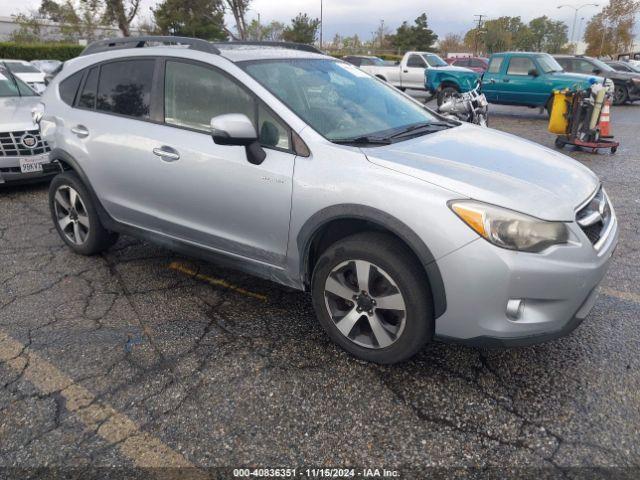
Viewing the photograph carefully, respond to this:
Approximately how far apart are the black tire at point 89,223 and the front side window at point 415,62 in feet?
55.3

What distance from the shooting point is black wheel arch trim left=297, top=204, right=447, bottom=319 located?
7.86 feet

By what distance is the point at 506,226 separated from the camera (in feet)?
7.51

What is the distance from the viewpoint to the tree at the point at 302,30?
48.2 m

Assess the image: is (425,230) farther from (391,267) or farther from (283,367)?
(283,367)

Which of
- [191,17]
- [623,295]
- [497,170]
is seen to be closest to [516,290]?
[497,170]

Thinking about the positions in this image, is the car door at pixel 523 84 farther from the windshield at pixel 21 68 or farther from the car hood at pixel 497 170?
the windshield at pixel 21 68

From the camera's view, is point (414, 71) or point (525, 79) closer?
point (525, 79)

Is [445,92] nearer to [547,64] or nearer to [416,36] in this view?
[547,64]

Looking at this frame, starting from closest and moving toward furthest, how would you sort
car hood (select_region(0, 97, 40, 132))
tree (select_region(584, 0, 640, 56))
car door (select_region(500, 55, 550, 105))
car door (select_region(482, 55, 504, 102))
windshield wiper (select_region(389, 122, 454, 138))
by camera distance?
windshield wiper (select_region(389, 122, 454, 138)), car hood (select_region(0, 97, 40, 132)), car door (select_region(500, 55, 550, 105)), car door (select_region(482, 55, 504, 102)), tree (select_region(584, 0, 640, 56))

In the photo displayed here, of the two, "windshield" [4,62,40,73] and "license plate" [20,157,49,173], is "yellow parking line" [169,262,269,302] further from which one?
"windshield" [4,62,40,73]

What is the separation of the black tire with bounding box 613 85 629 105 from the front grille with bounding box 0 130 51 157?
60.6 ft

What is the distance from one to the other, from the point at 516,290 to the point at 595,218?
0.71 metres

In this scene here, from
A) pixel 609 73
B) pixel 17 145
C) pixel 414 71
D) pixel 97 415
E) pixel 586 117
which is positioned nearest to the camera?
pixel 97 415

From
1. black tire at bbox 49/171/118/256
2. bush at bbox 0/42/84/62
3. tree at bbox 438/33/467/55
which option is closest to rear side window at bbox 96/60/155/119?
black tire at bbox 49/171/118/256
